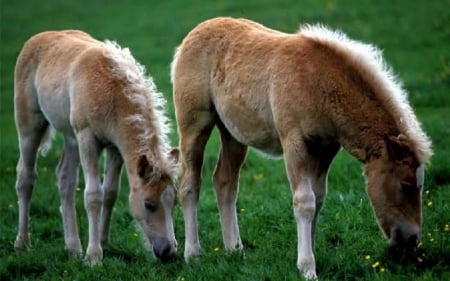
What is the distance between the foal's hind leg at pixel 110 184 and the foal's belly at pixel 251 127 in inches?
57.2

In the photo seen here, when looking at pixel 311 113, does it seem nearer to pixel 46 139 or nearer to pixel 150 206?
pixel 150 206

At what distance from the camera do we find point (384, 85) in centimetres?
703

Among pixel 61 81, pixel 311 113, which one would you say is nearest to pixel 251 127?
pixel 311 113

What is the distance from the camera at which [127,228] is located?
9922mm

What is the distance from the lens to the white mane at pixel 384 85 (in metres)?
6.85

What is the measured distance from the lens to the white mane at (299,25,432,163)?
6848 millimetres

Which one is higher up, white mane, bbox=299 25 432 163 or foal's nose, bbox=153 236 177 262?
white mane, bbox=299 25 432 163

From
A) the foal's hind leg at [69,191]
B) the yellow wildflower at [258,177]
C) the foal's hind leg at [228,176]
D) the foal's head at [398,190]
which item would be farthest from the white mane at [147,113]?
the yellow wildflower at [258,177]

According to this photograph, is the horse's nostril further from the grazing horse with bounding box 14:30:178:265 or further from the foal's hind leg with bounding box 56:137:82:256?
the foal's hind leg with bounding box 56:137:82:256

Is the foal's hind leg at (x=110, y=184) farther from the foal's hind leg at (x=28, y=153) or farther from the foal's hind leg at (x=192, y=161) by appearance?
the foal's hind leg at (x=28, y=153)

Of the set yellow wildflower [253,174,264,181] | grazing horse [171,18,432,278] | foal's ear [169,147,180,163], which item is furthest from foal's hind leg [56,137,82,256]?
yellow wildflower [253,174,264,181]

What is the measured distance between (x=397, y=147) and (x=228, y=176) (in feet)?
7.80

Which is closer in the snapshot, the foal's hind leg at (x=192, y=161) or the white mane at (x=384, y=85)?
the white mane at (x=384, y=85)

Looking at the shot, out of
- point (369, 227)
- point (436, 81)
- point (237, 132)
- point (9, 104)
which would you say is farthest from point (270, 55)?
point (9, 104)
